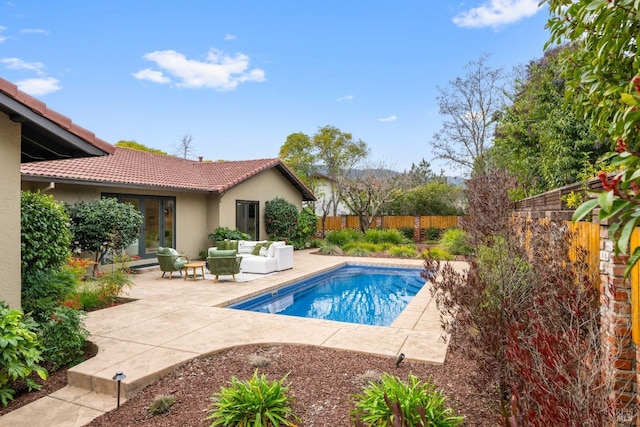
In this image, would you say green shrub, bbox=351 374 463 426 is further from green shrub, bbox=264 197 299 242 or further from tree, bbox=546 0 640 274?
green shrub, bbox=264 197 299 242

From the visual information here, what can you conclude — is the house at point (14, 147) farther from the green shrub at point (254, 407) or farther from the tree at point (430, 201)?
the tree at point (430, 201)

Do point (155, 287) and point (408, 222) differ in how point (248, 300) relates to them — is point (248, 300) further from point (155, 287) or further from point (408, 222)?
point (408, 222)

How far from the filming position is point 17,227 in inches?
189

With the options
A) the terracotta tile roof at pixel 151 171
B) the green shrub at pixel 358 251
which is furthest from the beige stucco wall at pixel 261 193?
the green shrub at pixel 358 251

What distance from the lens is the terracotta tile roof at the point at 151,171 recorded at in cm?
1119

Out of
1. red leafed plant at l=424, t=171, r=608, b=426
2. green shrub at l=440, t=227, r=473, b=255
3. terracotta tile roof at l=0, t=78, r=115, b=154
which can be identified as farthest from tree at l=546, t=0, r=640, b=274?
green shrub at l=440, t=227, r=473, b=255

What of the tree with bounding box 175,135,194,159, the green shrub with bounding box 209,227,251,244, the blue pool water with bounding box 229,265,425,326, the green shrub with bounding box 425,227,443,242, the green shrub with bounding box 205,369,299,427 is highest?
the tree with bounding box 175,135,194,159

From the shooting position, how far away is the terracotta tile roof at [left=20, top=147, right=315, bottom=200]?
11.2m

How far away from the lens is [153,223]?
1446 cm

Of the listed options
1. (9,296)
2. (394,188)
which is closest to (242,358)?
(9,296)

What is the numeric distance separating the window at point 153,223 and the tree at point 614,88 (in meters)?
13.7

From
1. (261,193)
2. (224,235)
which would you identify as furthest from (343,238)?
(224,235)

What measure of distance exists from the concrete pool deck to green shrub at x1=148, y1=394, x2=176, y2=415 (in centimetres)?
56

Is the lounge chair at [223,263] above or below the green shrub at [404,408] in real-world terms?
above
